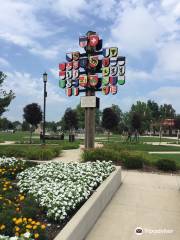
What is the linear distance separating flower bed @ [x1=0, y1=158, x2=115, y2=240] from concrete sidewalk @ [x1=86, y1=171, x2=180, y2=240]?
0.59 m

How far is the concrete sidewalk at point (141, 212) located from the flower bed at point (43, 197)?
1.93ft

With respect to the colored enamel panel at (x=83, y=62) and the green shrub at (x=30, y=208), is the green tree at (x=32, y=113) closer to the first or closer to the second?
the colored enamel panel at (x=83, y=62)

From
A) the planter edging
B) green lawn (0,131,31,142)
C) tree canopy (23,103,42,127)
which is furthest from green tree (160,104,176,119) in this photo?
the planter edging

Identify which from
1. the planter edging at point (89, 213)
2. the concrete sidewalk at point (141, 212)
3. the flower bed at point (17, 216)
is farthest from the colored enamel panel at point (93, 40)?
the flower bed at point (17, 216)

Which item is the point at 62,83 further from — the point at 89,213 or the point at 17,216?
the point at 17,216

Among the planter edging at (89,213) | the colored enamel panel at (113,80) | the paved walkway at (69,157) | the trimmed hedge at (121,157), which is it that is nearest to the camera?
the planter edging at (89,213)

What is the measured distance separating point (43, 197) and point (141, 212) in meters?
2.22

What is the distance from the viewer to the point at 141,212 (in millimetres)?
7586

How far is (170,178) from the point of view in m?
12.0

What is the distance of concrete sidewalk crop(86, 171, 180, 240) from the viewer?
244 inches

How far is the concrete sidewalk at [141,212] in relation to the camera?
619cm

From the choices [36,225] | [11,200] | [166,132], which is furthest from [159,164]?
[166,132]

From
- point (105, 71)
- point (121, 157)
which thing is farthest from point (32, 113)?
point (121, 157)

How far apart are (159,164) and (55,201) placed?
8146 mm
